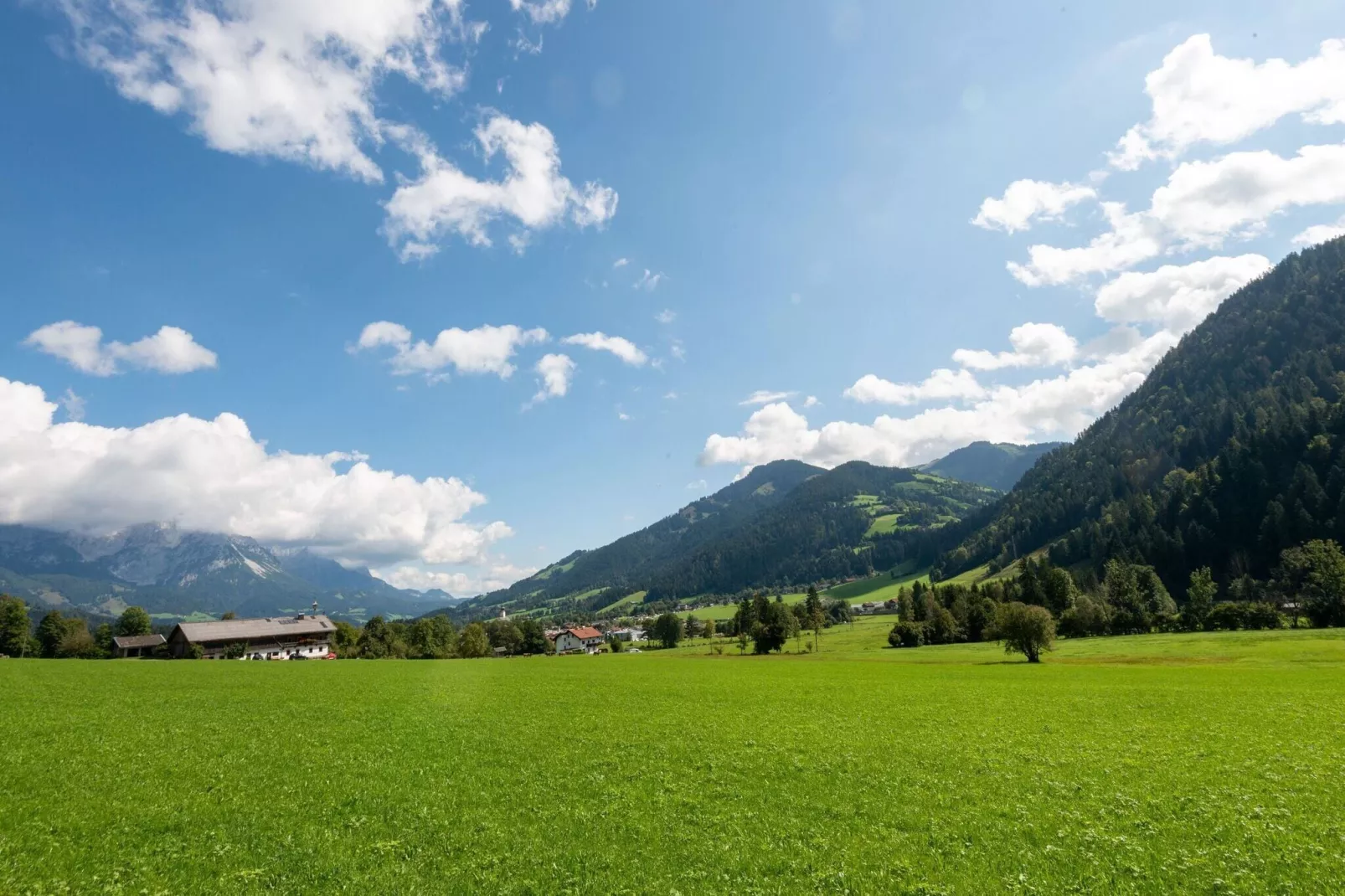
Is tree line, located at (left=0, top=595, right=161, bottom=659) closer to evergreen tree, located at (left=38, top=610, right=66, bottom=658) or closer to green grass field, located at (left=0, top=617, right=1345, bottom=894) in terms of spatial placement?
evergreen tree, located at (left=38, top=610, right=66, bottom=658)

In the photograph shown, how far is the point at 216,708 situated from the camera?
40.4 meters

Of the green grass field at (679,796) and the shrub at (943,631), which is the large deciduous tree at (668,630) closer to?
the shrub at (943,631)

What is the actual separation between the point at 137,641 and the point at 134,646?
188 centimetres

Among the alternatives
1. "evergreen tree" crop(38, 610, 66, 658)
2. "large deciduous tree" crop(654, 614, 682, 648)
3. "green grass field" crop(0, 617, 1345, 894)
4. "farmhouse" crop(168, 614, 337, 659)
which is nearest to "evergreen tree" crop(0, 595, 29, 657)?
"evergreen tree" crop(38, 610, 66, 658)

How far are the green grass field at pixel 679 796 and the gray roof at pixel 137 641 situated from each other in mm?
136063

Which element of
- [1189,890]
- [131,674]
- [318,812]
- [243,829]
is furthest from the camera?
[131,674]

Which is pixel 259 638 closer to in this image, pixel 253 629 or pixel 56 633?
pixel 253 629

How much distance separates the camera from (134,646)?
146 meters

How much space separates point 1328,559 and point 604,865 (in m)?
167

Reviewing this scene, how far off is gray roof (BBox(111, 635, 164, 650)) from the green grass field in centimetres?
13606

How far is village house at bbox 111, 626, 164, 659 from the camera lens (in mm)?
145375

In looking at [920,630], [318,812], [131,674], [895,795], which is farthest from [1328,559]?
[131,674]

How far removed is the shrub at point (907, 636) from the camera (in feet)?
448

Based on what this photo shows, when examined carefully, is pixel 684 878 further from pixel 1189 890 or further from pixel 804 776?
pixel 1189 890
